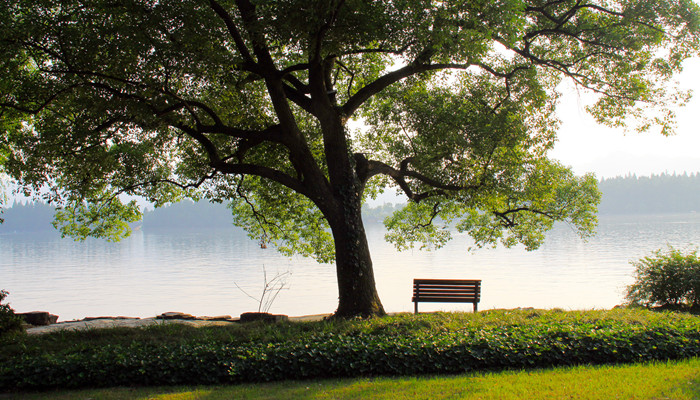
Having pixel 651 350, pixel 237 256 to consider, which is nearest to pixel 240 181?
pixel 651 350

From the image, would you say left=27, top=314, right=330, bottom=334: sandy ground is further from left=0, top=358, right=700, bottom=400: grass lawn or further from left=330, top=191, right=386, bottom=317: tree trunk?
left=0, top=358, right=700, bottom=400: grass lawn

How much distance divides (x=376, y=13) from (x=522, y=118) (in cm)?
567

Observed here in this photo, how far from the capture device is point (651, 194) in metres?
137

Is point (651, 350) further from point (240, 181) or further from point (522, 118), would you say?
point (240, 181)

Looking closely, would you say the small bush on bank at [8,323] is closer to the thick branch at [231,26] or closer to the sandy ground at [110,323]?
the sandy ground at [110,323]

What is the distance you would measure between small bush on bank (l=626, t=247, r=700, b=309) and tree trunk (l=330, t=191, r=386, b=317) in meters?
7.40

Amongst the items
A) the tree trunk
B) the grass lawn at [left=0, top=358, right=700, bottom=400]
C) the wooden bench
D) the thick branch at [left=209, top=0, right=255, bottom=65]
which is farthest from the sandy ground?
the thick branch at [left=209, top=0, right=255, bottom=65]

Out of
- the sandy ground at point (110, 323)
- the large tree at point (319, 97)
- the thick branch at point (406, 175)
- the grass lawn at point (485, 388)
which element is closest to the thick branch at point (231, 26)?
the large tree at point (319, 97)

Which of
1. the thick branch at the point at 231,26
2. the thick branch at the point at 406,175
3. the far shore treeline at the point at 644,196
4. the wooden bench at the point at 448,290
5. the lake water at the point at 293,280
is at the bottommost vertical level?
the lake water at the point at 293,280

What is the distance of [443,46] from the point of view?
981cm

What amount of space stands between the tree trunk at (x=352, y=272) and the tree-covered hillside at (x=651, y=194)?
5473 inches

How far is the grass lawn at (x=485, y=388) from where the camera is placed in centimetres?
594

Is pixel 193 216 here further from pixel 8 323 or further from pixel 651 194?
pixel 8 323

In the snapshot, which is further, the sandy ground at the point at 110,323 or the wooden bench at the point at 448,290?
the wooden bench at the point at 448,290
